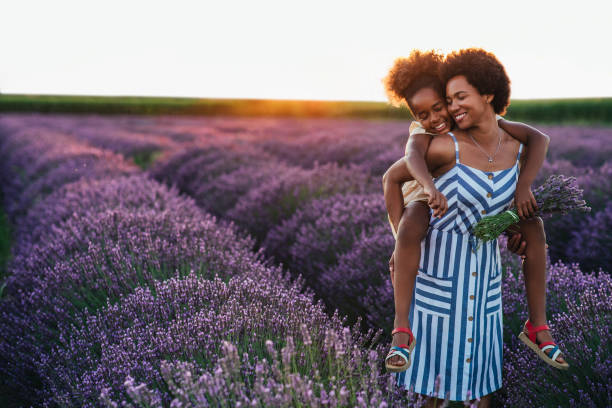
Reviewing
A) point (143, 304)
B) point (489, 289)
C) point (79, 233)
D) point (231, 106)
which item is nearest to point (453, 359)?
point (489, 289)

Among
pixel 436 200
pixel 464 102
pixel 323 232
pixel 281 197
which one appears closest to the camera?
pixel 436 200

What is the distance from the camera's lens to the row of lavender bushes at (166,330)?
1.31m

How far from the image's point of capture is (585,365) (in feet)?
5.48

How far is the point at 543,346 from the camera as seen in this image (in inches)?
66.0

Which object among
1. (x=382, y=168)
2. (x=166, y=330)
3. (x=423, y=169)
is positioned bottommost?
(x=166, y=330)

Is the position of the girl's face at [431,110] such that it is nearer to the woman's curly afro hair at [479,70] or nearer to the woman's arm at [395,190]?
the woman's curly afro hair at [479,70]

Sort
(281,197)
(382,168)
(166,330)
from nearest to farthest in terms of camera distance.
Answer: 1. (166,330)
2. (281,197)
3. (382,168)

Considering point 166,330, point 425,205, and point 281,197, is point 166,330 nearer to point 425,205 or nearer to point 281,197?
point 425,205

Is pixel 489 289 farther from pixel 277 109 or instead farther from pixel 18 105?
pixel 18 105

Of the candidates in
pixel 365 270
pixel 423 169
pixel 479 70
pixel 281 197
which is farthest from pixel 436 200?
pixel 281 197

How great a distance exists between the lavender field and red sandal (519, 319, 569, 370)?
0.09 metres

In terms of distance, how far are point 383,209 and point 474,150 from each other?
2.05m

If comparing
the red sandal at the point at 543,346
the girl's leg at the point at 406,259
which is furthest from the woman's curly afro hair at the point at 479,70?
the red sandal at the point at 543,346

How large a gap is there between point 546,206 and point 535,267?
0.23 meters
